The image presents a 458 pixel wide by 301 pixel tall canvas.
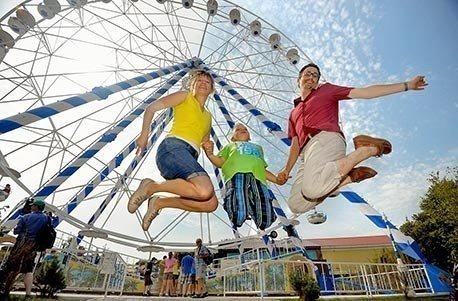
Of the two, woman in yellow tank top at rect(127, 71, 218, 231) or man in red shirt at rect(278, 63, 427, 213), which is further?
woman in yellow tank top at rect(127, 71, 218, 231)

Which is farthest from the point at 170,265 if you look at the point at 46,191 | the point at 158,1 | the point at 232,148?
the point at 158,1

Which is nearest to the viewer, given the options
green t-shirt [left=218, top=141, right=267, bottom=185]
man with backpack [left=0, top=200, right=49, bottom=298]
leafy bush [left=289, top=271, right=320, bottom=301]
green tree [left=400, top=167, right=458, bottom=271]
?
green t-shirt [left=218, top=141, right=267, bottom=185]

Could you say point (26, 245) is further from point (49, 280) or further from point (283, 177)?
point (283, 177)

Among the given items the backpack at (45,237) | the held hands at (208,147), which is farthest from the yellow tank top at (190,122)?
the backpack at (45,237)

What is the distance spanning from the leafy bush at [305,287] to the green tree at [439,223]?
15808mm

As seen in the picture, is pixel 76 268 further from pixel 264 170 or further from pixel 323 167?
pixel 323 167

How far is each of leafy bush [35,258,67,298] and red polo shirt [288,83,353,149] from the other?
5385 millimetres

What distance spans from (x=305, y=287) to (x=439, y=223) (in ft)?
65.0

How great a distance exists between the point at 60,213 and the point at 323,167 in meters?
8.81

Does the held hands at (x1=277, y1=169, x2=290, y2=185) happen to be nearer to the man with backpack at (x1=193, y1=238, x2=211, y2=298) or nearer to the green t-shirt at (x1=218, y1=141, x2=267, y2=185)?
the green t-shirt at (x1=218, y1=141, x2=267, y2=185)

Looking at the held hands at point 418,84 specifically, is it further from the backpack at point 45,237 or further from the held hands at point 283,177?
the backpack at point 45,237

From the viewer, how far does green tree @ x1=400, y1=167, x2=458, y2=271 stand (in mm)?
18188

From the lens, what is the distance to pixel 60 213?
29.5ft

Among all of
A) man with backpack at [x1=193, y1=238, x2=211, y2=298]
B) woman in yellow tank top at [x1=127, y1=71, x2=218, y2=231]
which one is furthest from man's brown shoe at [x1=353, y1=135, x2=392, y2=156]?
man with backpack at [x1=193, y1=238, x2=211, y2=298]
